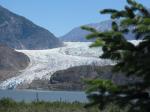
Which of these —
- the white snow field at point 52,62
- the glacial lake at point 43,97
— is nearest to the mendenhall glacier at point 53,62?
the white snow field at point 52,62

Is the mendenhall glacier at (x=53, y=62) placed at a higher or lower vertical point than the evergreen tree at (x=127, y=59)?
higher

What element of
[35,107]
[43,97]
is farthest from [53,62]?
[35,107]

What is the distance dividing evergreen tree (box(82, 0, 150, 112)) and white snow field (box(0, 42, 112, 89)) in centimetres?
14607

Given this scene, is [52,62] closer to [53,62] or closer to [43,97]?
[53,62]

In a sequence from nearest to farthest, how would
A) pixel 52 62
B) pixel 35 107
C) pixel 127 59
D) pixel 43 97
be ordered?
pixel 127 59
pixel 35 107
pixel 43 97
pixel 52 62

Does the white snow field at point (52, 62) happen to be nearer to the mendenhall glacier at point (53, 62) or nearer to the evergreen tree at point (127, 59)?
the mendenhall glacier at point (53, 62)

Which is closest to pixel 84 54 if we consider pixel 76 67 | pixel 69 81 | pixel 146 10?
pixel 76 67

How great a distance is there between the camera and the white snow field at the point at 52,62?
15962 centimetres

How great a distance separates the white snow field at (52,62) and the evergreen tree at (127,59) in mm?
146070

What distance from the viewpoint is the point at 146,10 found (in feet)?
22.9

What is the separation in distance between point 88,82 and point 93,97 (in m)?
0.28

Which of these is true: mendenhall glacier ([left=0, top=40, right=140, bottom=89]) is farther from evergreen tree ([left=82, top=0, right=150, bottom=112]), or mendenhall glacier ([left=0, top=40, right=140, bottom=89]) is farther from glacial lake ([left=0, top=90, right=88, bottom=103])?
evergreen tree ([left=82, top=0, right=150, bottom=112])

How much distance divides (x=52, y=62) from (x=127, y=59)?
154782 millimetres

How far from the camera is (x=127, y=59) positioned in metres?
6.54
